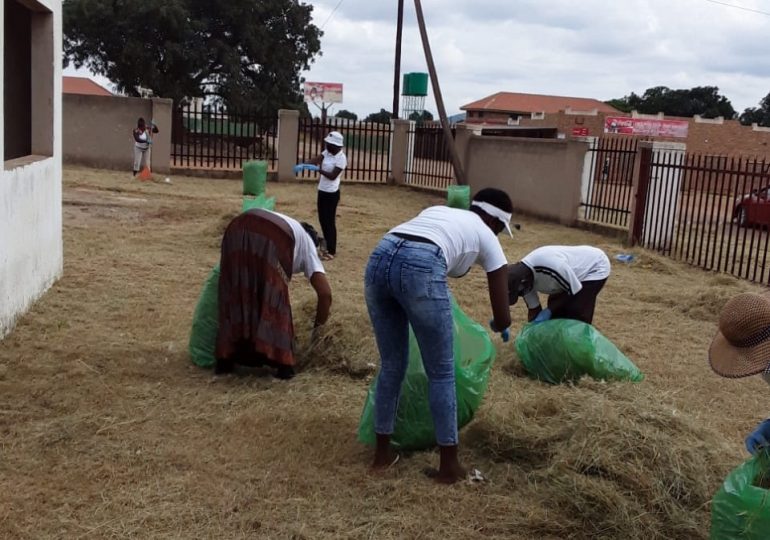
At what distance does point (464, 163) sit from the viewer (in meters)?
18.0

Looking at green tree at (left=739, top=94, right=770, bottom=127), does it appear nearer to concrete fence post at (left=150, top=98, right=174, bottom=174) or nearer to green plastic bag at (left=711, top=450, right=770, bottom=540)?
concrete fence post at (left=150, top=98, right=174, bottom=174)

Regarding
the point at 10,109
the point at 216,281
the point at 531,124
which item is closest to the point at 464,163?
the point at 10,109

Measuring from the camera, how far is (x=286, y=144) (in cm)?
1977

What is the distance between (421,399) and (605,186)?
11201mm

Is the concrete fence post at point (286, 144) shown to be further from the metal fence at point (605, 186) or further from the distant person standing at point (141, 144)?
the metal fence at point (605, 186)

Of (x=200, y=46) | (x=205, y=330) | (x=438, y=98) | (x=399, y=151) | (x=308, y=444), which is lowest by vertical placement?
(x=308, y=444)

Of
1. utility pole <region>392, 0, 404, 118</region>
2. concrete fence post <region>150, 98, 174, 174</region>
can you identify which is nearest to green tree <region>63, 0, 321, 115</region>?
utility pole <region>392, 0, 404, 118</region>

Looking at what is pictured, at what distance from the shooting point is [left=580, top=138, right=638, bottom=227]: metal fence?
13148mm

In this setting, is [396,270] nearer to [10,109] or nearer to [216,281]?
[216,281]

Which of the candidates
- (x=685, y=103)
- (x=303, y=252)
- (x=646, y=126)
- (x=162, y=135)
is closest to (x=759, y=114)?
(x=685, y=103)

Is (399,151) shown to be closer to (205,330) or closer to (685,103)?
(205,330)

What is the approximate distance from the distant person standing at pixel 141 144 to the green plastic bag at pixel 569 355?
47.6ft

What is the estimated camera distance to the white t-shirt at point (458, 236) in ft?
10.6

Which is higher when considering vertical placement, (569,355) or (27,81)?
(27,81)
